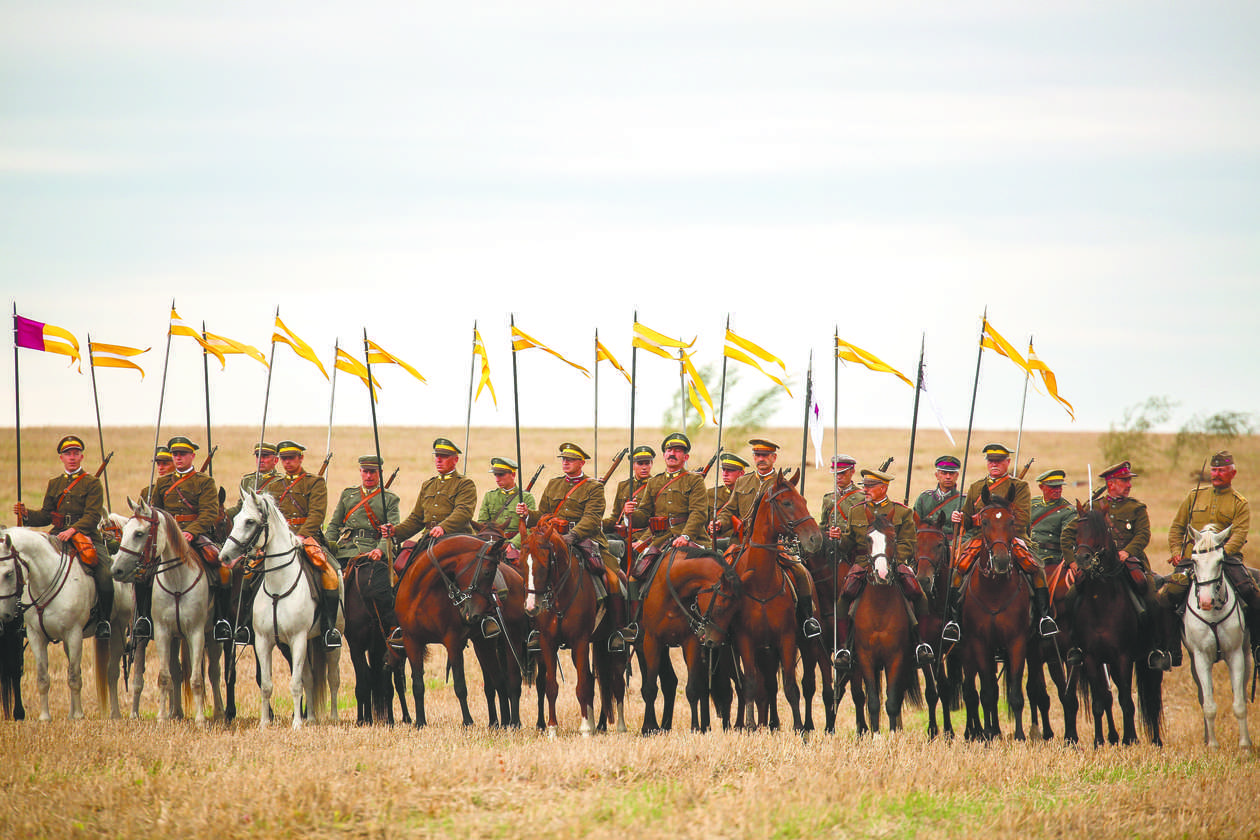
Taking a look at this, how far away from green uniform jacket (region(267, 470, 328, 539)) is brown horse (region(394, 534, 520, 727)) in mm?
1651

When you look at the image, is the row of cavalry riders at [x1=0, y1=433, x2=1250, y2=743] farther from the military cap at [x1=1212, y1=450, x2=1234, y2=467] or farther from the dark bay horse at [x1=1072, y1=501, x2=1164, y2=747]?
the military cap at [x1=1212, y1=450, x2=1234, y2=467]

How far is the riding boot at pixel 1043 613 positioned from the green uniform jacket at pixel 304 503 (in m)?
8.71

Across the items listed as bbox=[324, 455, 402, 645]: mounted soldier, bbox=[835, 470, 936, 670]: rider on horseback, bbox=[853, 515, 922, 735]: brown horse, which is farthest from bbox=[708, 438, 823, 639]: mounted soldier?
bbox=[324, 455, 402, 645]: mounted soldier

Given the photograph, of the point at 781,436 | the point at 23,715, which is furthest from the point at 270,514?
the point at 781,436

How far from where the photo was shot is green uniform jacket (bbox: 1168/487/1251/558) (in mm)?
14562

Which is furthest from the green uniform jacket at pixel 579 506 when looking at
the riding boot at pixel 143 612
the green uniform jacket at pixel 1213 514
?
the green uniform jacket at pixel 1213 514

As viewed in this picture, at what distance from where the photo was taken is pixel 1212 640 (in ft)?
46.5

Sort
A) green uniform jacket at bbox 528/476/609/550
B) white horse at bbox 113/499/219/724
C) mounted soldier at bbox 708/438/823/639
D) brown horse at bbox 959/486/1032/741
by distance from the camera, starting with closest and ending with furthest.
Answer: brown horse at bbox 959/486/1032/741, mounted soldier at bbox 708/438/823/639, white horse at bbox 113/499/219/724, green uniform jacket at bbox 528/476/609/550

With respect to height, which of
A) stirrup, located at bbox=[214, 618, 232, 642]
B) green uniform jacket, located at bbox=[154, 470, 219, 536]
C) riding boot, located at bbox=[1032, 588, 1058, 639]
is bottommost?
stirrup, located at bbox=[214, 618, 232, 642]

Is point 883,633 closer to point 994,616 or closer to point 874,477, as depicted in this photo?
point 994,616

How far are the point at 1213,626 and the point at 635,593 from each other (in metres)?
6.58

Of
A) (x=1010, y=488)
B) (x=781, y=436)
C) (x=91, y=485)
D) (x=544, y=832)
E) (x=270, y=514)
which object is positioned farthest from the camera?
(x=781, y=436)

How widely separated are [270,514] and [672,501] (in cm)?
474

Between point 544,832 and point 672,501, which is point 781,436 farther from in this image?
point 544,832
